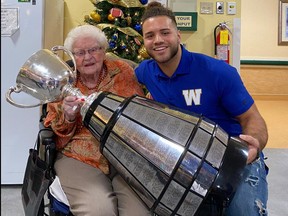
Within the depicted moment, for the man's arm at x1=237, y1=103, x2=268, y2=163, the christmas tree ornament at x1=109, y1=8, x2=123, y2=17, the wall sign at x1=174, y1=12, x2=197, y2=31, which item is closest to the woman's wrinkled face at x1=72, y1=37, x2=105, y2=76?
the man's arm at x1=237, y1=103, x2=268, y2=163

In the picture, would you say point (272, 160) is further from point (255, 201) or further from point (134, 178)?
point (134, 178)

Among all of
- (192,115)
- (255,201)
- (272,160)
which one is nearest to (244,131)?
(255,201)

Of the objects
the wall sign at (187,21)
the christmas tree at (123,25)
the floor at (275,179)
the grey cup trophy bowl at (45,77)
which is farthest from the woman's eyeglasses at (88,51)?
the wall sign at (187,21)

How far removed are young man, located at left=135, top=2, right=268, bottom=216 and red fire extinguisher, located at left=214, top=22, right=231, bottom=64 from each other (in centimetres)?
207

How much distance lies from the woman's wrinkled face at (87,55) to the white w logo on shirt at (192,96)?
1.41 feet

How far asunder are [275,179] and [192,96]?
1902 mm

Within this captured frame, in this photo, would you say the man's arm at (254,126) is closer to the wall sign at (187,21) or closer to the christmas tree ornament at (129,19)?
the christmas tree ornament at (129,19)

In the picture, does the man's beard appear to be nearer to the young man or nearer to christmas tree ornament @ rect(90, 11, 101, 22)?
the young man

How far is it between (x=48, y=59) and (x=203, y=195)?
73 centimetres

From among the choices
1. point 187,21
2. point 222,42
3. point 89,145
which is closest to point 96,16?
point 187,21

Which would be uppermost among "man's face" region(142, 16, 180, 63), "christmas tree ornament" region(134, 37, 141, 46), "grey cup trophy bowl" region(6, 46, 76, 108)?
"christmas tree ornament" region(134, 37, 141, 46)

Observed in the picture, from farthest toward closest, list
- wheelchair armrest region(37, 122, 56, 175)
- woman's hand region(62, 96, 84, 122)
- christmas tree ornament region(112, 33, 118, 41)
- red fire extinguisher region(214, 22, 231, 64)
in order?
red fire extinguisher region(214, 22, 231, 64) < christmas tree ornament region(112, 33, 118, 41) < wheelchair armrest region(37, 122, 56, 175) < woman's hand region(62, 96, 84, 122)

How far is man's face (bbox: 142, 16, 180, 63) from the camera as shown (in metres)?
1.32

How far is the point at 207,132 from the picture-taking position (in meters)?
0.90
